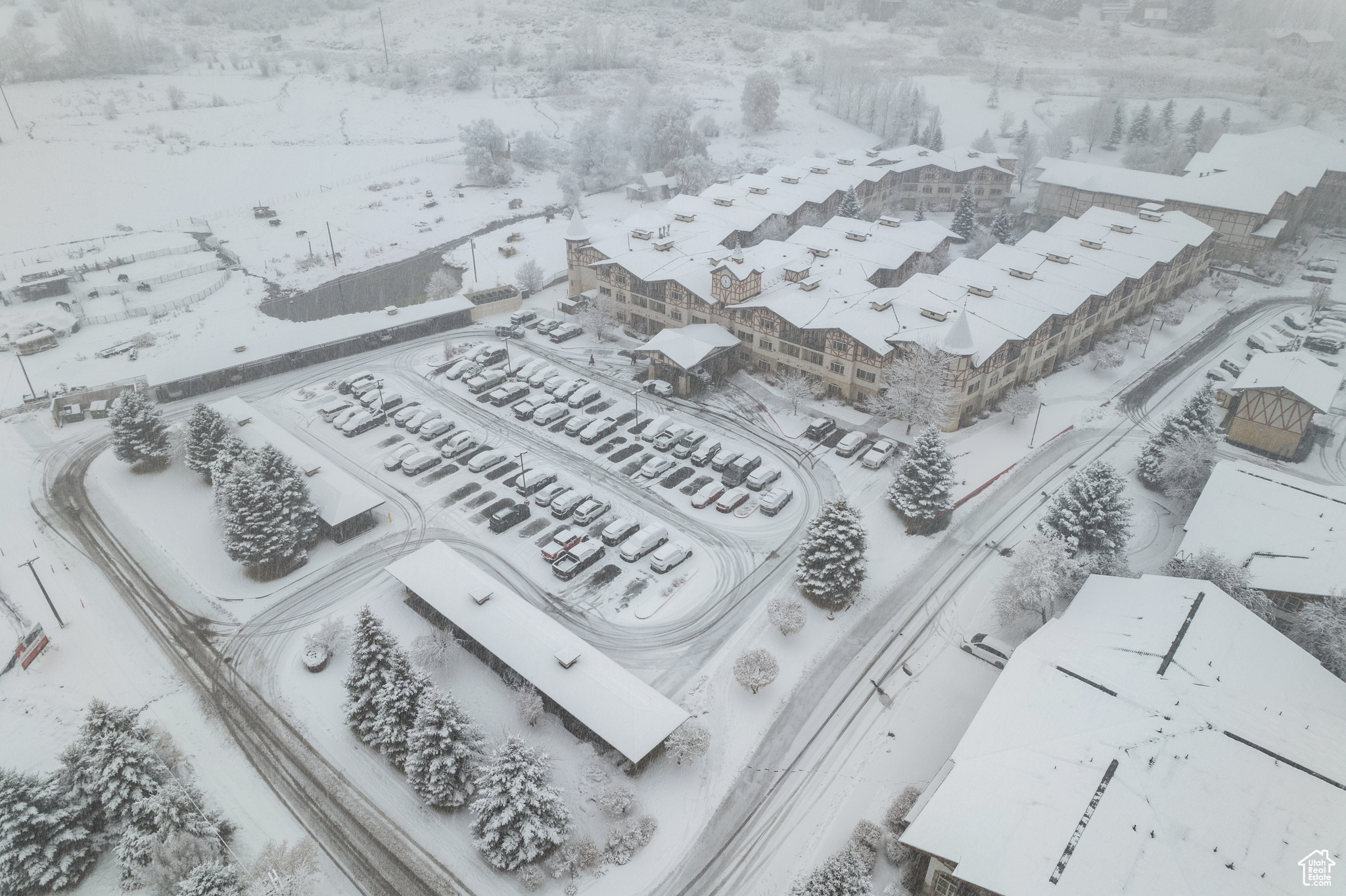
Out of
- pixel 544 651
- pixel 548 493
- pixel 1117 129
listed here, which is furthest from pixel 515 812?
pixel 1117 129

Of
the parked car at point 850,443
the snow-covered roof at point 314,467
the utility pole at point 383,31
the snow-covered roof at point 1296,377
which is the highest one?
the utility pole at point 383,31

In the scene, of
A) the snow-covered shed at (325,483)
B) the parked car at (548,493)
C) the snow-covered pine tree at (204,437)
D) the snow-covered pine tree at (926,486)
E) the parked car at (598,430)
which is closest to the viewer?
Result: the snow-covered shed at (325,483)

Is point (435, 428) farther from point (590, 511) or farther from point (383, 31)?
point (383, 31)

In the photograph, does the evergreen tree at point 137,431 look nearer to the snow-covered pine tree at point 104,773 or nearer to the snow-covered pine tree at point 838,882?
the snow-covered pine tree at point 104,773

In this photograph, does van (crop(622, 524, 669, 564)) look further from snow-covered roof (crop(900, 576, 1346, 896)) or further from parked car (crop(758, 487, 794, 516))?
snow-covered roof (crop(900, 576, 1346, 896))

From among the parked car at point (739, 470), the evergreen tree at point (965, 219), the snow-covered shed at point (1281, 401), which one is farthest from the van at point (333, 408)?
the evergreen tree at point (965, 219)

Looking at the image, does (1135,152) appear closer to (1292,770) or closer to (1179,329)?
(1179,329)
